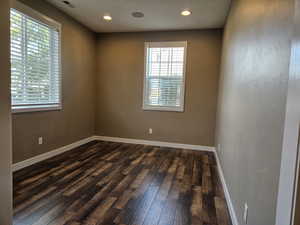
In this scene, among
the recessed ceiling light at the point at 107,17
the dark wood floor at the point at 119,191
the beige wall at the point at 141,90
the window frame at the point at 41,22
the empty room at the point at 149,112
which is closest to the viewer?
the empty room at the point at 149,112

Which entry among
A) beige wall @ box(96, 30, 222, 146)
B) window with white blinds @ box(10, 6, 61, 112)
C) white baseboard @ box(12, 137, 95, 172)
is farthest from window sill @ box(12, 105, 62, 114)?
beige wall @ box(96, 30, 222, 146)

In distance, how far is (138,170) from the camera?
299 centimetres

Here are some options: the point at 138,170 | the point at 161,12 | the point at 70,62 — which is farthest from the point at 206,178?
the point at 70,62

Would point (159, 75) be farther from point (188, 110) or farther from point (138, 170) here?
point (138, 170)

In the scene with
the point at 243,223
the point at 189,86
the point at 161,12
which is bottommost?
the point at 243,223

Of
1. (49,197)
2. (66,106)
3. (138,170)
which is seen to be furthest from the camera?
(66,106)

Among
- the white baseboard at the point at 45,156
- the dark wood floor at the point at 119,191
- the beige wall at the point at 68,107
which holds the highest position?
the beige wall at the point at 68,107

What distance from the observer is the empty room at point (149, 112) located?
3.51 ft

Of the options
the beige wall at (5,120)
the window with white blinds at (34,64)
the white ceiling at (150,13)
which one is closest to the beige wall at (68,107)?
the window with white blinds at (34,64)

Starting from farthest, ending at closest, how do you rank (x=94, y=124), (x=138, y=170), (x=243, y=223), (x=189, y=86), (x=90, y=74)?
(x=94, y=124) → (x=90, y=74) → (x=189, y=86) → (x=138, y=170) → (x=243, y=223)

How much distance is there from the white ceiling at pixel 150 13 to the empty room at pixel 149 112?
0.03m

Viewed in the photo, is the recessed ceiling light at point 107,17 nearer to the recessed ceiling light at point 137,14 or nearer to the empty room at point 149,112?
the empty room at point 149,112

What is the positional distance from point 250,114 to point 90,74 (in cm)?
387

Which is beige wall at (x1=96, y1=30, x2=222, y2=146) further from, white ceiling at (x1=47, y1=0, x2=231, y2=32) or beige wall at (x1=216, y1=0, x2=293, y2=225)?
beige wall at (x1=216, y1=0, x2=293, y2=225)
